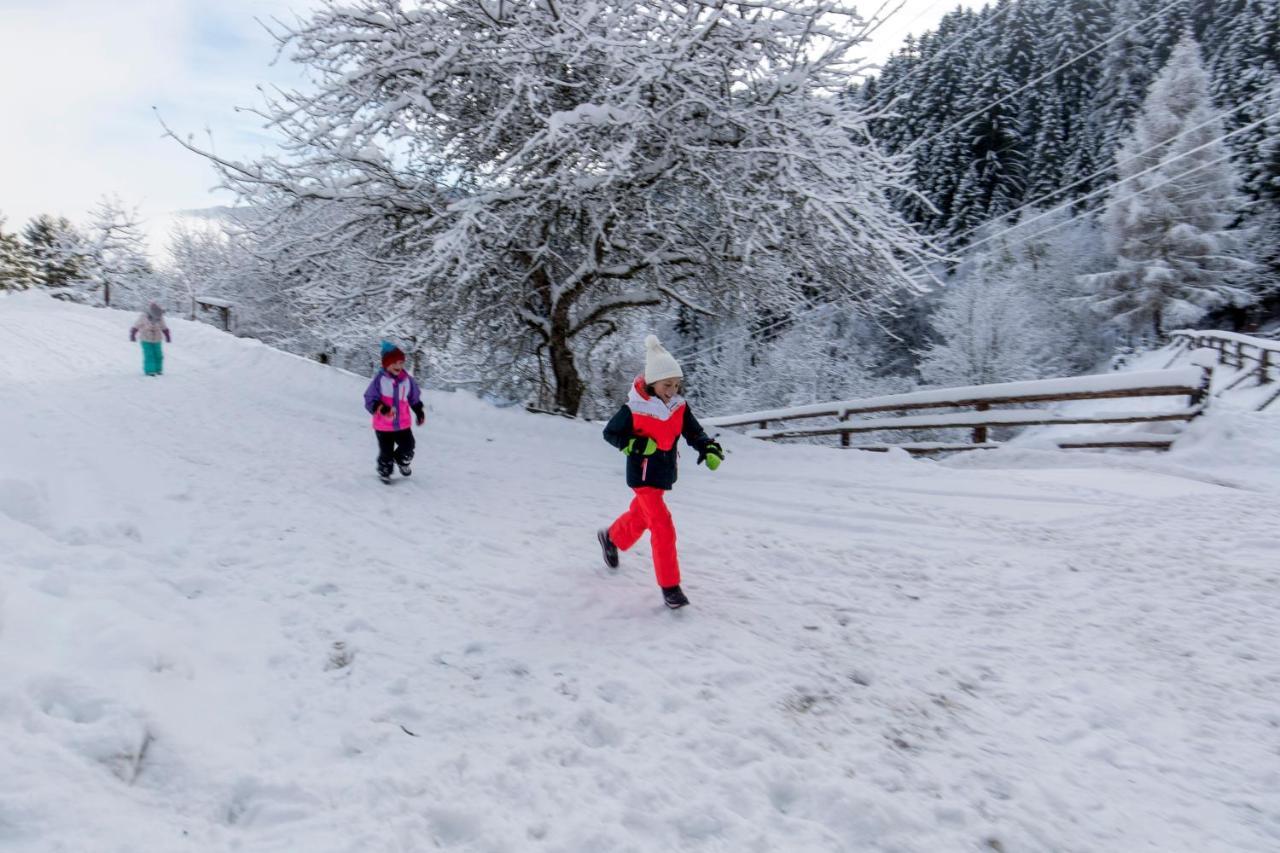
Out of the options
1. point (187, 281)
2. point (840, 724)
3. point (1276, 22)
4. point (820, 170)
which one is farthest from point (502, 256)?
point (1276, 22)

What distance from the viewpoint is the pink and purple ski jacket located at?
272 inches

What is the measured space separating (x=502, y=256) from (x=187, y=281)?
4427cm

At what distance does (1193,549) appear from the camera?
5.18m

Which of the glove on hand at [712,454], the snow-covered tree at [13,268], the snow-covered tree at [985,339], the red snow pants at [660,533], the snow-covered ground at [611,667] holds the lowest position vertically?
the snow-covered ground at [611,667]

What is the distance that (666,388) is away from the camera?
438 cm

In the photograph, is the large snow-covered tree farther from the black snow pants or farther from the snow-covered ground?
the snow-covered ground

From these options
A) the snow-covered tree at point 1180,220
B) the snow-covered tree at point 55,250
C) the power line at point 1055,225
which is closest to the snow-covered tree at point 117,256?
the snow-covered tree at point 55,250

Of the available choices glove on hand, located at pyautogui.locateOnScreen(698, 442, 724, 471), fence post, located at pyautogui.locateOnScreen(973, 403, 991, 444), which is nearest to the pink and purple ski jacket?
glove on hand, located at pyautogui.locateOnScreen(698, 442, 724, 471)

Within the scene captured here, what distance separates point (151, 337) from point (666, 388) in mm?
11873

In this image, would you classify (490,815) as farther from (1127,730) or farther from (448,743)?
(1127,730)

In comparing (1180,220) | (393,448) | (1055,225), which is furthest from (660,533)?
(1055,225)

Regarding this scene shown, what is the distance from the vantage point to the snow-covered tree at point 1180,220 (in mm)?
31281

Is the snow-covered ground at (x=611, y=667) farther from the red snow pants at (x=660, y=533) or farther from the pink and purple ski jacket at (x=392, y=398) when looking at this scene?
the pink and purple ski jacket at (x=392, y=398)

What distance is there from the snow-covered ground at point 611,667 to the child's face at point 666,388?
136cm
